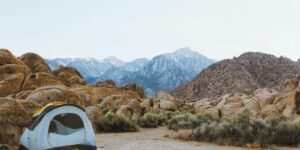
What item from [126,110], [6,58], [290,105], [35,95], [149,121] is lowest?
[149,121]

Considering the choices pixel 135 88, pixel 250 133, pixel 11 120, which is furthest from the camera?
pixel 135 88

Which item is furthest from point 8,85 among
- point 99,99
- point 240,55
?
point 240,55

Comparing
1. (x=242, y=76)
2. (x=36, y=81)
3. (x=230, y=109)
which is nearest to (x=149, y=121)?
(x=230, y=109)

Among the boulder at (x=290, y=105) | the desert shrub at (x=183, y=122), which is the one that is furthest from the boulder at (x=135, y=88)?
the boulder at (x=290, y=105)

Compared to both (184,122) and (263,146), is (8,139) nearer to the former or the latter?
(263,146)

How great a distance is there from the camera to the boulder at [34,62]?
43406 millimetres

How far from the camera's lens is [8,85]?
29.0 meters

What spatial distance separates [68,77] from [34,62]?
513 cm

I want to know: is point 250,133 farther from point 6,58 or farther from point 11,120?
point 6,58

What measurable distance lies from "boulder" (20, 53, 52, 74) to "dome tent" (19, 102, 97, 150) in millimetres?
33484

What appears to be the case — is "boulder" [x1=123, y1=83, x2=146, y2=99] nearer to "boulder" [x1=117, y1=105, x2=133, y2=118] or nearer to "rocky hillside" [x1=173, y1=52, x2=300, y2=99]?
"rocky hillside" [x1=173, y1=52, x2=300, y2=99]

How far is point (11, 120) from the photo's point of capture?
14.1 meters

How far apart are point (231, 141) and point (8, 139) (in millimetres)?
10877

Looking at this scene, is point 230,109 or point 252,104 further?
point 252,104
